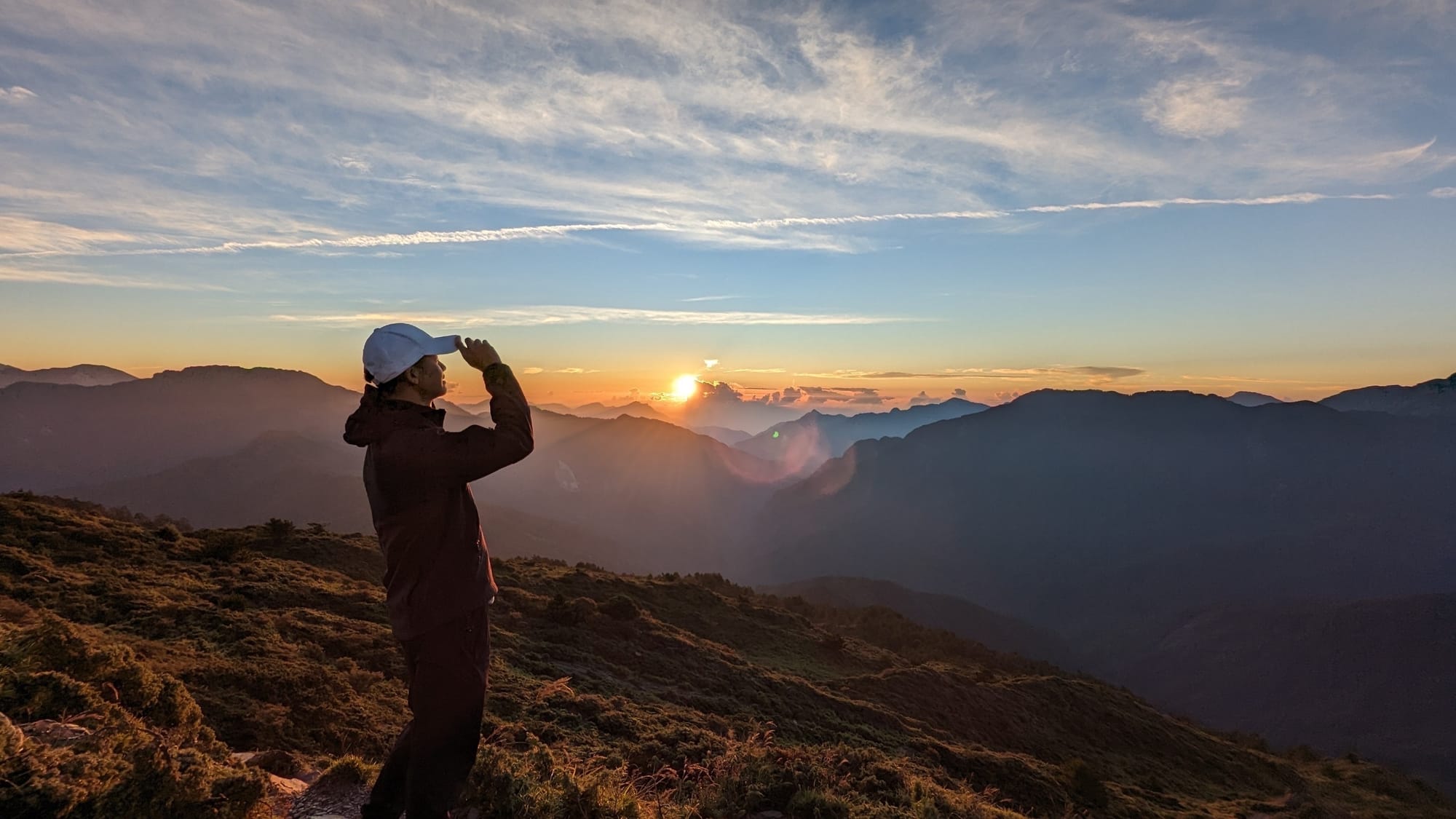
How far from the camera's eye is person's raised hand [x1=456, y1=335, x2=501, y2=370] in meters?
3.38

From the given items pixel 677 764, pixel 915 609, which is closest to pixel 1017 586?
pixel 915 609

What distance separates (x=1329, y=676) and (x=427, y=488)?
13577 centimetres

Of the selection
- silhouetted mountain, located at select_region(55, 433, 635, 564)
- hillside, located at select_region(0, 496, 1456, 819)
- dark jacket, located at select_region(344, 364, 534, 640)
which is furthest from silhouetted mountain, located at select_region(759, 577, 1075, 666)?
dark jacket, located at select_region(344, 364, 534, 640)

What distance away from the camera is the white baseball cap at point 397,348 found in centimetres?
314

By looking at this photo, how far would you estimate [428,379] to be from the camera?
10.7 feet

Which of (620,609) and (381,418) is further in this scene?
(620,609)

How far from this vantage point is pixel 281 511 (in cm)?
13412

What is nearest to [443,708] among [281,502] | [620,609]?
[620,609]

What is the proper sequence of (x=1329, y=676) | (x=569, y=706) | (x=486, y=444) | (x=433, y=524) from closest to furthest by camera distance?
1. (x=486, y=444)
2. (x=433, y=524)
3. (x=569, y=706)
4. (x=1329, y=676)

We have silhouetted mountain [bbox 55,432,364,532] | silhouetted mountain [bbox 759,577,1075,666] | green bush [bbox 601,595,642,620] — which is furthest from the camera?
silhouetted mountain [bbox 55,432,364,532]

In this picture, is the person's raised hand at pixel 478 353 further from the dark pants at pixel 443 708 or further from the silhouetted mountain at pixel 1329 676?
the silhouetted mountain at pixel 1329 676

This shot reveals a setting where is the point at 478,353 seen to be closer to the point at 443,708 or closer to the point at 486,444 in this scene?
the point at 486,444

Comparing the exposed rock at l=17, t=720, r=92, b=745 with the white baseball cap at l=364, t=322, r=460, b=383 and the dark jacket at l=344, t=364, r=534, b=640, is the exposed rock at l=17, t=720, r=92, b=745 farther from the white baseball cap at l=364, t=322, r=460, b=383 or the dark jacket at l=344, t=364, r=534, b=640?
the white baseball cap at l=364, t=322, r=460, b=383

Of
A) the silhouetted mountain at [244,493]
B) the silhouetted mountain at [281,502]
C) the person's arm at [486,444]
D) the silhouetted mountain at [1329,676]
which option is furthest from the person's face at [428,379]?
the silhouetted mountain at [244,493]
